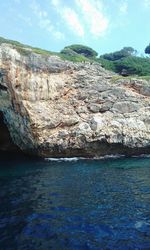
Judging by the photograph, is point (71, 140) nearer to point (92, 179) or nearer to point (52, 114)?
point (52, 114)

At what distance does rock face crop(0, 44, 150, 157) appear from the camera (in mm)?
39438

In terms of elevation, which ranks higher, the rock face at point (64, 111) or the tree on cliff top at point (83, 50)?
the tree on cliff top at point (83, 50)

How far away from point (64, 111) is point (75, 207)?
2069cm

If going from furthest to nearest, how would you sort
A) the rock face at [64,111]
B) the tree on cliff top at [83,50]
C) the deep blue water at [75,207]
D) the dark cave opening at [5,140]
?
the tree on cliff top at [83,50], the dark cave opening at [5,140], the rock face at [64,111], the deep blue water at [75,207]

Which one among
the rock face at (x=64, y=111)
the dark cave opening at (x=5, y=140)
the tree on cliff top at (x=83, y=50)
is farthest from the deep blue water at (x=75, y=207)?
the tree on cliff top at (x=83, y=50)

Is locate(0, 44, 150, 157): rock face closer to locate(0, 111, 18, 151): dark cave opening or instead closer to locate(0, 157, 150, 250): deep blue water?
locate(0, 111, 18, 151): dark cave opening

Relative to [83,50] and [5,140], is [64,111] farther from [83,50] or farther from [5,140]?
[83,50]

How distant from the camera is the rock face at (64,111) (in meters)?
→ 39.4

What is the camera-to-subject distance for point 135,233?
1708cm

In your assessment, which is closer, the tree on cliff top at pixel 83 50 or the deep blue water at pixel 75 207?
the deep blue water at pixel 75 207

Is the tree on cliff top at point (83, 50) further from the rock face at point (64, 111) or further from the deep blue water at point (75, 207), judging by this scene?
the deep blue water at point (75, 207)

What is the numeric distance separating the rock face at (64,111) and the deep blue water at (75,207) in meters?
5.30

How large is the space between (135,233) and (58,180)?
1255 cm

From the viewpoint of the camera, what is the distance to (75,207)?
21.5 m
